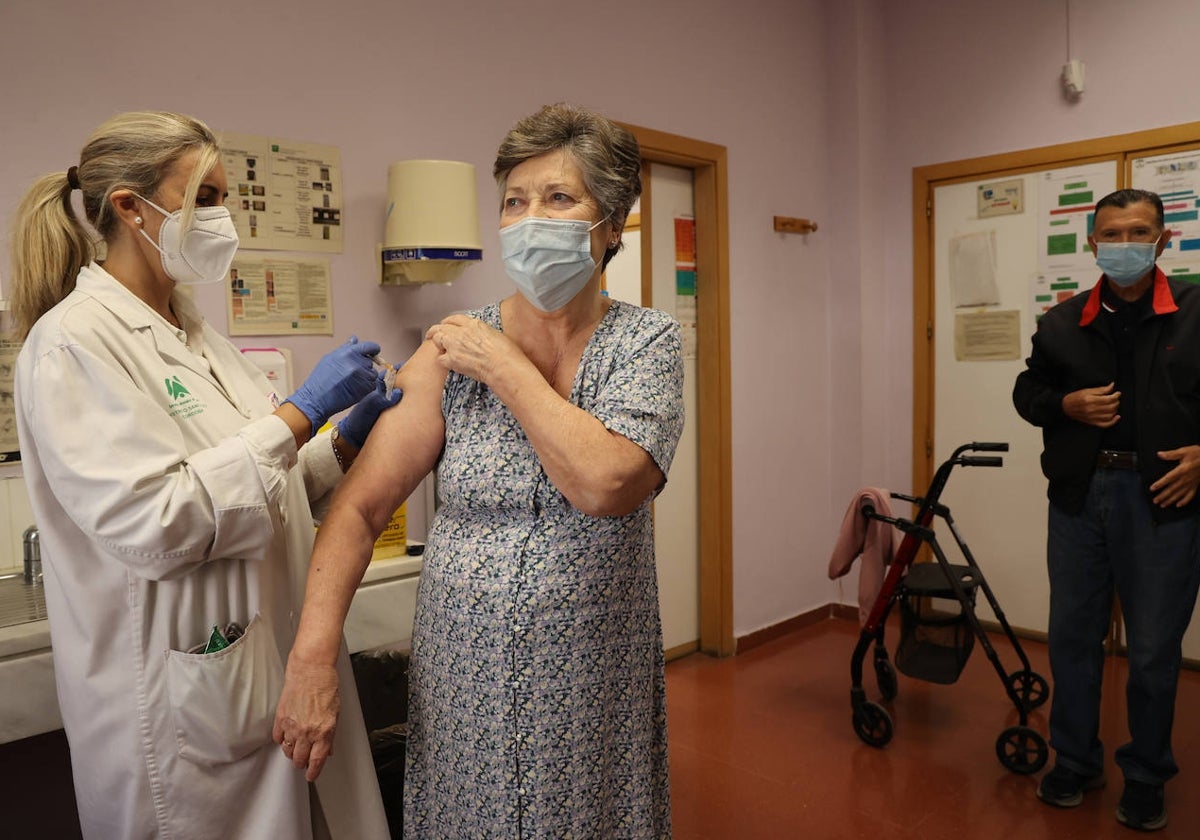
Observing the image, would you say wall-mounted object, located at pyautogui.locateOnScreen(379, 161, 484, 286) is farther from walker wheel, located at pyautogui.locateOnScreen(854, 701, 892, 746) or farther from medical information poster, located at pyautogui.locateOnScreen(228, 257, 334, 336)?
walker wheel, located at pyautogui.locateOnScreen(854, 701, 892, 746)

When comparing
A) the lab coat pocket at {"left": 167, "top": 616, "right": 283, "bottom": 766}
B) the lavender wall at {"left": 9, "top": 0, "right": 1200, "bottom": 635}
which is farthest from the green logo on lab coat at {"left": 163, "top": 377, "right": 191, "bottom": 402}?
the lavender wall at {"left": 9, "top": 0, "right": 1200, "bottom": 635}

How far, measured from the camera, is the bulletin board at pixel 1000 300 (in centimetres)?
396

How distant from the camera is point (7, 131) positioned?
2.15 m

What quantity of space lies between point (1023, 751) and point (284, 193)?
2777mm

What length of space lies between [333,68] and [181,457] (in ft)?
5.90

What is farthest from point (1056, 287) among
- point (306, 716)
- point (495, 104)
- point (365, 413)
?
point (306, 716)

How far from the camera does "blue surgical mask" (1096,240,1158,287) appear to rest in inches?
102

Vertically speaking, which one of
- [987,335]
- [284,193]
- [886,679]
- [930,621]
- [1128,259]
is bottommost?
[886,679]

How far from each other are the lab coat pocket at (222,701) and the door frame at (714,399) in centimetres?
289

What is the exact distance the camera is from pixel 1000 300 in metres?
4.25

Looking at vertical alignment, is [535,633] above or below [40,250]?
below

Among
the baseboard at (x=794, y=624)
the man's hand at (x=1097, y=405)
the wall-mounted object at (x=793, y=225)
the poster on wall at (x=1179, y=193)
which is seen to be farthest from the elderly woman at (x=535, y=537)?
the poster on wall at (x=1179, y=193)

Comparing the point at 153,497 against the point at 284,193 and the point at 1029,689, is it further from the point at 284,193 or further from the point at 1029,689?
the point at 1029,689

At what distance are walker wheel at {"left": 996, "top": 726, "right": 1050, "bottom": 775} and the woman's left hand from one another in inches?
91.8
